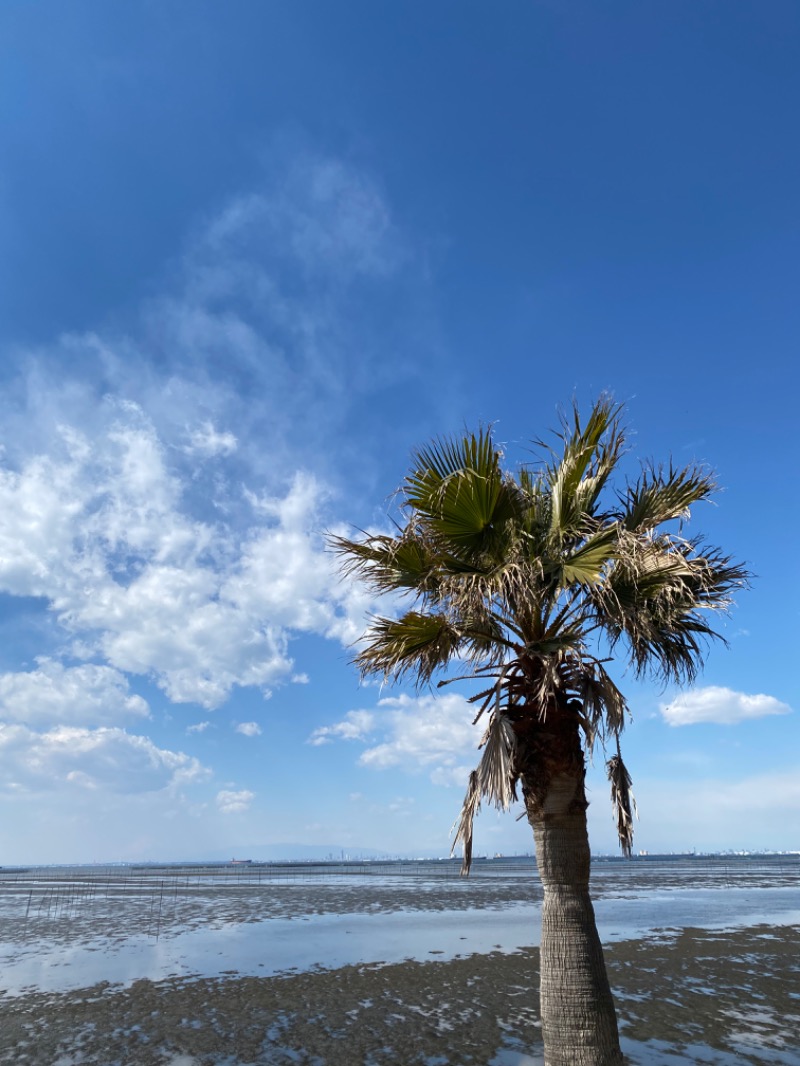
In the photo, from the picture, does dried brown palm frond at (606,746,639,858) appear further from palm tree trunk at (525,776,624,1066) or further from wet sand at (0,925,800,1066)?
wet sand at (0,925,800,1066)

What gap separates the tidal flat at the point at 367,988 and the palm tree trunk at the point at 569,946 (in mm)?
5219

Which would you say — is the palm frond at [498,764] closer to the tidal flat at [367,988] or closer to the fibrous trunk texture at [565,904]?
the fibrous trunk texture at [565,904]

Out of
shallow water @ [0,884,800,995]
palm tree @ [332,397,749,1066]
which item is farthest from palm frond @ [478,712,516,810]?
shallow water @ [0,884,800,995]

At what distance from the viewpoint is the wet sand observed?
1118 centimetres

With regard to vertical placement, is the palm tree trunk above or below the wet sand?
above

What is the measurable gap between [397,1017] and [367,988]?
9.48 feet

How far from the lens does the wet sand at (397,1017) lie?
11.2 metres

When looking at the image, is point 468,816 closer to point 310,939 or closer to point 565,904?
point 565,904

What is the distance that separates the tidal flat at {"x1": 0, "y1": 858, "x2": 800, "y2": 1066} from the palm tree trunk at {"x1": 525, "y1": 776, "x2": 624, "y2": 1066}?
17.1 feet

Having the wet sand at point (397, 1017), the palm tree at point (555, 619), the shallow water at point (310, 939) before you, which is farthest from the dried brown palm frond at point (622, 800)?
the shallow water at point (310, 939)

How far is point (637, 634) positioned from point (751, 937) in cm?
2246

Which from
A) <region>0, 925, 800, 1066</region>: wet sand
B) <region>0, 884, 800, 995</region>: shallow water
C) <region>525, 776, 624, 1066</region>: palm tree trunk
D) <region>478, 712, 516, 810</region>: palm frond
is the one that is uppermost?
<region>478, 712, 516, 810</region>: palm frond

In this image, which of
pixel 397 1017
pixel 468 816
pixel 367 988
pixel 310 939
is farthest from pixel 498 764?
pixel 310 939

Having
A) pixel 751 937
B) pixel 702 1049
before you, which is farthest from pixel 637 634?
pixel 751 937
